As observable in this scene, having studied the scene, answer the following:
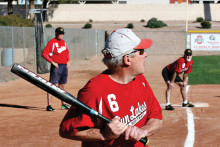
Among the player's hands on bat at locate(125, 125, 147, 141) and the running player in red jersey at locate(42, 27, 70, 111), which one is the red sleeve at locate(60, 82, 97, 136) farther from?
the running player in red jersey at locate(42, 27, 70, 111)

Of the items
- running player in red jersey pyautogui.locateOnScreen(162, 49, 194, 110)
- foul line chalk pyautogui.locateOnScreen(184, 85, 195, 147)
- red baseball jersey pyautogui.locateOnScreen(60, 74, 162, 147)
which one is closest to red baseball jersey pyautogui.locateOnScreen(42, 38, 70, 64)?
running player in red jersey pyautogui.locateOnScreen(162, 49, 194, 110)

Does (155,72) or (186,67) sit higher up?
(186,67)

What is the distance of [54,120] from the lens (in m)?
10.8

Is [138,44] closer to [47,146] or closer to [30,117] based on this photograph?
[47,146]

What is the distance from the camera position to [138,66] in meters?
3.78

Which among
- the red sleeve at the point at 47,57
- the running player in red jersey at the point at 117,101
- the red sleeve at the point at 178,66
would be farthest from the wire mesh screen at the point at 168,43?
the running player in red jersey at the point at 117,101

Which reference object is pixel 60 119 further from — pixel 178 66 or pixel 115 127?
pixel 115 127

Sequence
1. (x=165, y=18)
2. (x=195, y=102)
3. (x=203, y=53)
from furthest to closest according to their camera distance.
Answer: (x=165, y=18), (x=203, y=53), (x=195, y=102)

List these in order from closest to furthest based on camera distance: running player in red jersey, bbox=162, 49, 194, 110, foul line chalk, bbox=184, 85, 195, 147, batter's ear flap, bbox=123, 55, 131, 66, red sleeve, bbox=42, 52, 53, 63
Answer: batter's ear flap, bbox=123, 55, 131, 66 → foul line chalk, bbox=184, 85, 195, 147 → red sleeve, bbox=42, 52, 53, 63 → running player in red jersey, bbox=162, 49, 194, 110

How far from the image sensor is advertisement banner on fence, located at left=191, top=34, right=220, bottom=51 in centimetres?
3766

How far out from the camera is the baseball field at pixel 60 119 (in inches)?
348

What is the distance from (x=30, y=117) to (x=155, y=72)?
42.2ft

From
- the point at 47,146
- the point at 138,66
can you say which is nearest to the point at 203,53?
the point at 47,146

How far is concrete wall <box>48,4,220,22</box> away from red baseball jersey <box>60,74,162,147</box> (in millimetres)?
75330
